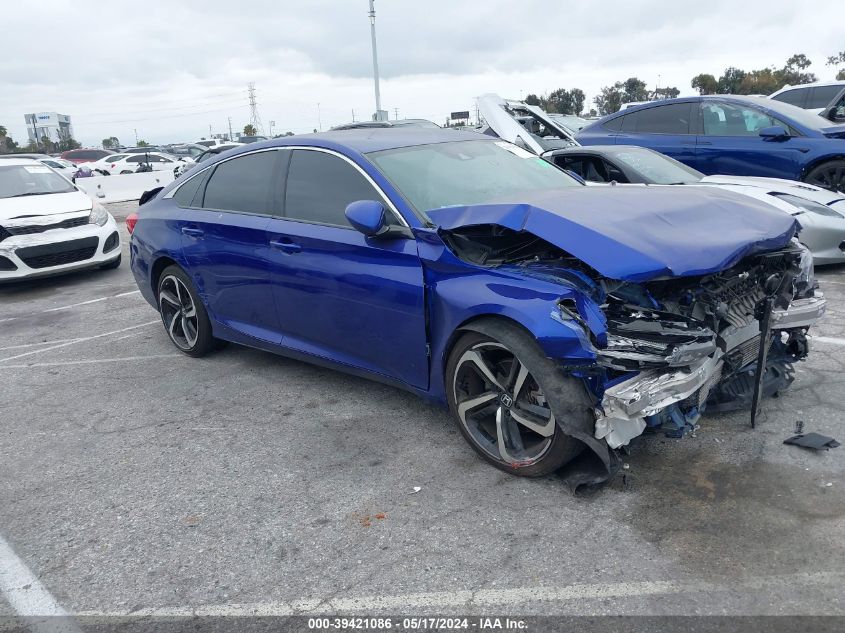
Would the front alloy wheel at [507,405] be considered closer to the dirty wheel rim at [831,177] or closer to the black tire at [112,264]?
the dirty wheel rim at [831,177]

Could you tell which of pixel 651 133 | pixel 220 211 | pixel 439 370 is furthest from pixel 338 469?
pixel 651 133

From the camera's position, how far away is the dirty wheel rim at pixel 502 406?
3.20 meters

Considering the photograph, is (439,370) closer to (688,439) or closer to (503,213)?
(503,213)

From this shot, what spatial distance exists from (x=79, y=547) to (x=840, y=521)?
3.20 meters

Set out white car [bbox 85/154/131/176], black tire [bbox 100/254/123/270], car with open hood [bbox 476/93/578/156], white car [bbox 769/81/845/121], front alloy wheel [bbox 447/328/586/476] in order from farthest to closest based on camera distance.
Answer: white car [bbox 85/154/131/176], white car [bbox 769/81/845/121], black tire [bbox 100/254/123/270], car with open hood [bbox 476/93/578/156], front alloy wheel [bbox 447/328/586/476]

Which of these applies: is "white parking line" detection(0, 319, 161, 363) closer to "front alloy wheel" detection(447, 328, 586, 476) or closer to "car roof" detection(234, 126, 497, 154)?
"car roof" detection(234, 126, 497, 154)

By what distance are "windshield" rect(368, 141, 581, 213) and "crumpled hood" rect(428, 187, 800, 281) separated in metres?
0.32

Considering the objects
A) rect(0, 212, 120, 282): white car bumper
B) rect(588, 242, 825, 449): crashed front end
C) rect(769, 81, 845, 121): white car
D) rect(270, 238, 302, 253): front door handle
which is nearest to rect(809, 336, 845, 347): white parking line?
rect(588, 242, 825, 449): crashed front end

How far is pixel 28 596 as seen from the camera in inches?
108

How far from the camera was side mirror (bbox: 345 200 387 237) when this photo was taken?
139 inches

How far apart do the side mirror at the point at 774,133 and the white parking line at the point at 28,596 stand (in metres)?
8.44

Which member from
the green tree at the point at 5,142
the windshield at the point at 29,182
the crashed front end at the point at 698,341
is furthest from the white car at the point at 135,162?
the green tree at the point at 5,142

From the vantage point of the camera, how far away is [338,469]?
357 centimetres

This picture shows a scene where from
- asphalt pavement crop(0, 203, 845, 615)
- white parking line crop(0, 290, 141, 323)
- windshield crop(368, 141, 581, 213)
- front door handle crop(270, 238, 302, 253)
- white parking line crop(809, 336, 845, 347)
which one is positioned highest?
windshield crop(368, 141, 581, 213)
